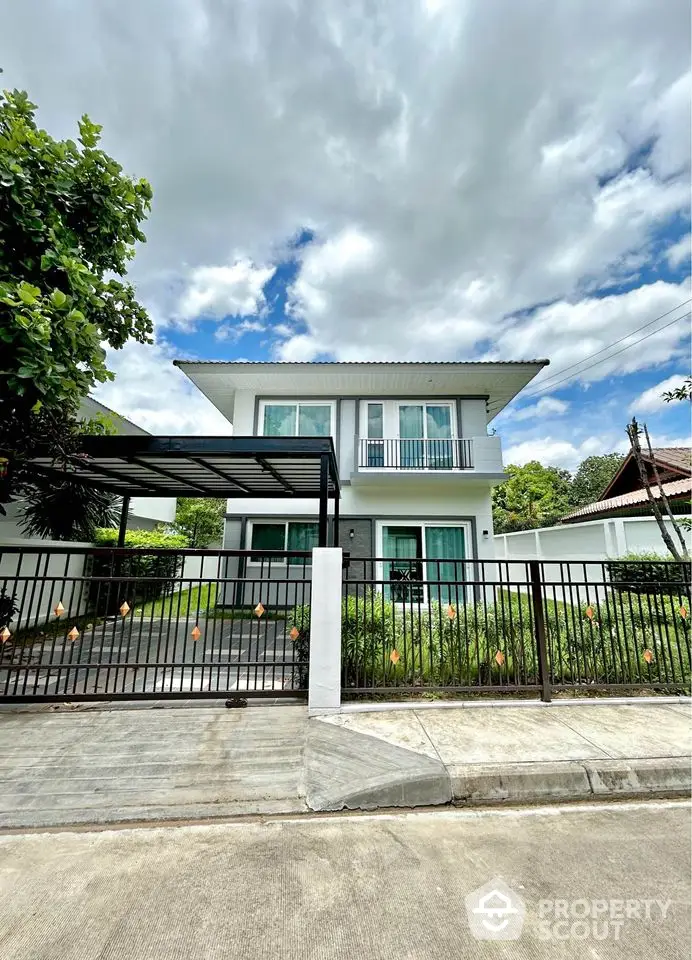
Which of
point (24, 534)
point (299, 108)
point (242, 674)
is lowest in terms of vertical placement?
point (242, 674)

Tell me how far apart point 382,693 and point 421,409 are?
9.11 meters

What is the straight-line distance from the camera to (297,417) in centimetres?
1212

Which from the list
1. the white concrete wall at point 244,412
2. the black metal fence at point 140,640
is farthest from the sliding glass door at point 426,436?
the black metal fence at point 140,640

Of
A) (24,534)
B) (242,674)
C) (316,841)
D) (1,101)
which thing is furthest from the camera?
(24,534)

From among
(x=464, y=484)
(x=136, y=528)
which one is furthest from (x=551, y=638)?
(x=136, y=528)

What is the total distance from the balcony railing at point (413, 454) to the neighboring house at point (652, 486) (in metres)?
4.39

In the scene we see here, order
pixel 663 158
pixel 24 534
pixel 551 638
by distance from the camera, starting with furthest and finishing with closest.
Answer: pixel 24 534 < pixel 663 158 < pixel 551 638

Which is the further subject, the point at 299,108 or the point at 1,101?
the point at 299,108

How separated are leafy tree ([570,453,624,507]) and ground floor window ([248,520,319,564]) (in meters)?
33.0

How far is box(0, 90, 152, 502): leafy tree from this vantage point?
12.0ft

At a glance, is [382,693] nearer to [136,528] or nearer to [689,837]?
[689,837]

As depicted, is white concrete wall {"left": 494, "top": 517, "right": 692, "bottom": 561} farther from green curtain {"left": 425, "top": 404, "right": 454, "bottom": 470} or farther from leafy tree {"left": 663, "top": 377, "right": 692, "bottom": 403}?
leafy tree {"left": 663, "top": 377, "right": 692, "bottom": 403}

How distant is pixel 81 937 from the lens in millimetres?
1780

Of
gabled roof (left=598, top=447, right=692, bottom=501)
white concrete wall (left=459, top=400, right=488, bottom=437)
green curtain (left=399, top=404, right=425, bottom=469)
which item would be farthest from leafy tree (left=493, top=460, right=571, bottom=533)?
green curtain (left=399, top=404, right=425, bottom=469)
